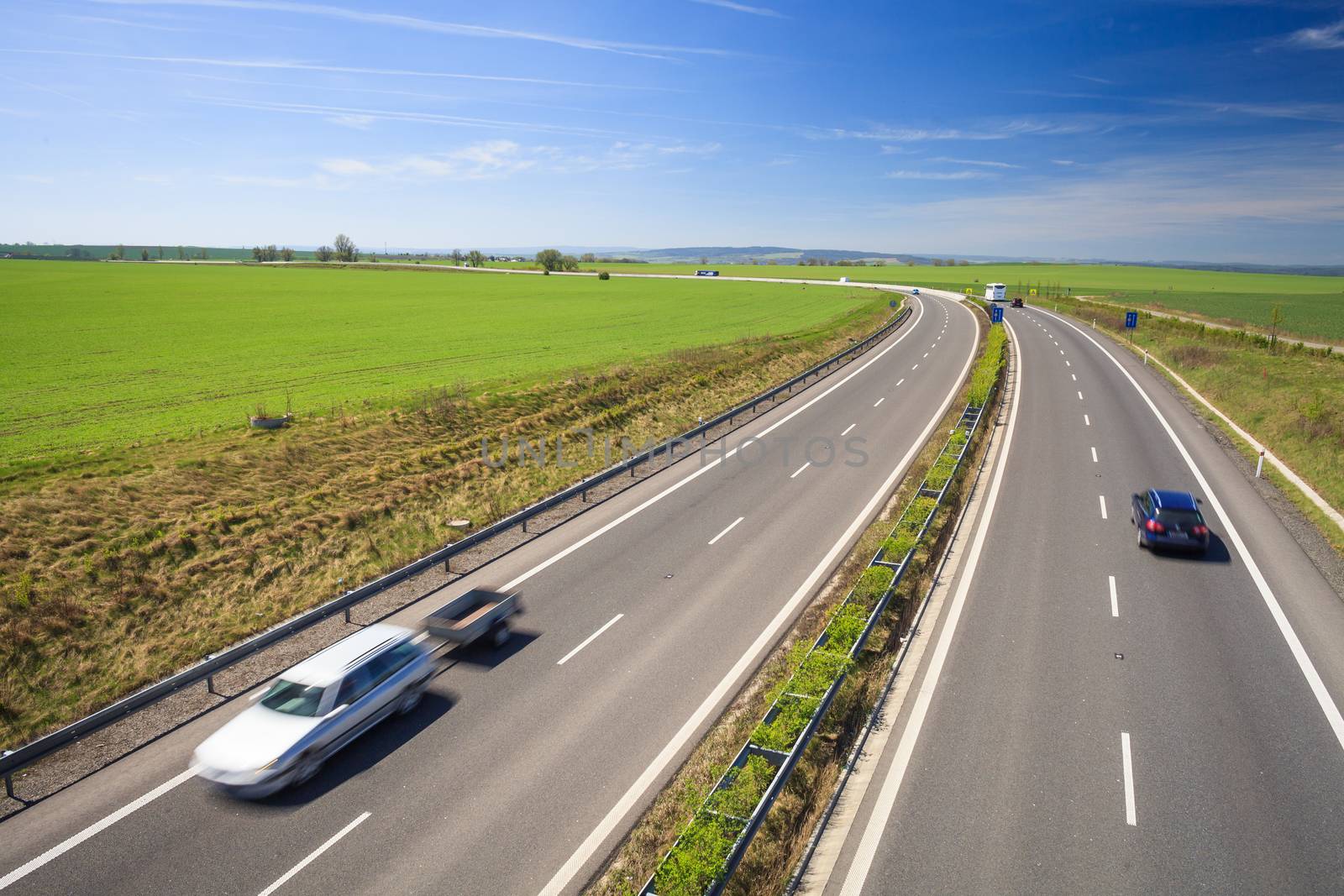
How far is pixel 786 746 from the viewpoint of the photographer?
10.1 meters

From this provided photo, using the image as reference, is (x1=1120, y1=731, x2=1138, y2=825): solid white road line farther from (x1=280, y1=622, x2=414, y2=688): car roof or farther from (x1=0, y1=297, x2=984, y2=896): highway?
(x1=280, y1=622, x2=414, y2=688): car roof

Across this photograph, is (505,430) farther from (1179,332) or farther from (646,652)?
(1179,332)

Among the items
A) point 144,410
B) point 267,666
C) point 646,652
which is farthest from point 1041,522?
point 144,410

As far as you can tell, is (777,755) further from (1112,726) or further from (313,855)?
(313,855)

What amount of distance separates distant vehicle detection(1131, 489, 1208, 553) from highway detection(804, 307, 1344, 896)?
0.54 meters

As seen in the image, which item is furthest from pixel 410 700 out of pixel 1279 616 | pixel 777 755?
pixel 1279 616

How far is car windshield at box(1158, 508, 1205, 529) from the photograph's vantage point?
58.0 ft

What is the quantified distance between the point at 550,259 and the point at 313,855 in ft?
614

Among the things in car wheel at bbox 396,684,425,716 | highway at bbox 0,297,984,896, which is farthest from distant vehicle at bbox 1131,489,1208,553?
car wheel at bbox 396,684,425,716

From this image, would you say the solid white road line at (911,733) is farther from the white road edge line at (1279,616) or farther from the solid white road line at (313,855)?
the solid white road line at (313,855)

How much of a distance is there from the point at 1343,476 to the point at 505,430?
29786 mm

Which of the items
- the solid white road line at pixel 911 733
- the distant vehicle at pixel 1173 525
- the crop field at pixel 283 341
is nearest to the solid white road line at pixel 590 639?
the solid white road line at pixel 911 733

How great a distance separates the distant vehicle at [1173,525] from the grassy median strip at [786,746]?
5.91 m

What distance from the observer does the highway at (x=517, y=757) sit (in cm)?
909
